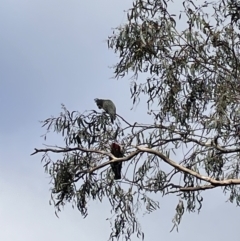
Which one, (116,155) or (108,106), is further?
(108,106)

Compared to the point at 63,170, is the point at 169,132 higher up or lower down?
higher up

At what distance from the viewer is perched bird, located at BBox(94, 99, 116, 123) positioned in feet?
26.7

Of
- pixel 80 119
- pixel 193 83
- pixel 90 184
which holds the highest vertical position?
pixel 193 83

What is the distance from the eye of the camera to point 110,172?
319 inches

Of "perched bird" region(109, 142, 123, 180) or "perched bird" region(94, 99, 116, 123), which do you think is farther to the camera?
"perched bird" region(94, 99, 116, 123)

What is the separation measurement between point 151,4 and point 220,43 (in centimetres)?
83

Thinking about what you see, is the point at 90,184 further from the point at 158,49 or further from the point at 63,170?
the point at 158,49

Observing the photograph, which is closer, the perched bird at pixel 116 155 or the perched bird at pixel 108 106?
the perched bird at pixel 116 155

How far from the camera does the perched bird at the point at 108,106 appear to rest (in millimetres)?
8148

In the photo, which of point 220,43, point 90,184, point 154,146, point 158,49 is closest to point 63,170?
point 90,184

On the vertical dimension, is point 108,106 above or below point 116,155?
above

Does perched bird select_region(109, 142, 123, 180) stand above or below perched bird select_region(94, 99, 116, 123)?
below

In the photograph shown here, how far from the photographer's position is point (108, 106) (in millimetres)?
8211

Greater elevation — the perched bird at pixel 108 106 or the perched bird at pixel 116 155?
the perched bird at pixel 108 106
